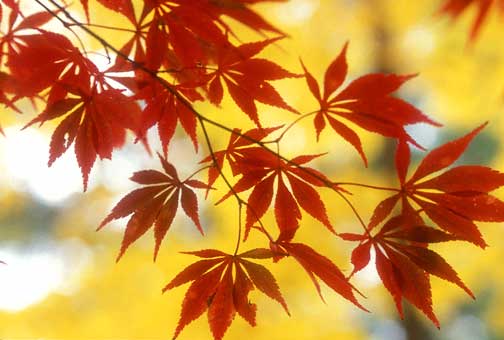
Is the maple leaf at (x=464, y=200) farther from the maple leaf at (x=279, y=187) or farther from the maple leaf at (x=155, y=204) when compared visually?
the maple leaf at (x=155, y=204)

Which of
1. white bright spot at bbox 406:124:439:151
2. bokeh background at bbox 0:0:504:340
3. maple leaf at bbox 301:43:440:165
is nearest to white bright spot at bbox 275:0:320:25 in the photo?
bokeh background at bbox 0:0:504:340

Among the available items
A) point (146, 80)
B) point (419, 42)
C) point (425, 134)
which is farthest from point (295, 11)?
point (146, 80)

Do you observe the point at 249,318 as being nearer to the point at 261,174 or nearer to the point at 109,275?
the point at 261,174

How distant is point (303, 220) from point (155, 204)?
5.44 feet

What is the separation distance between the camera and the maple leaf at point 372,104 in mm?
523

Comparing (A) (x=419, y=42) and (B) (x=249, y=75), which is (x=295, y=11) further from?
(B) (x=249, y=75)

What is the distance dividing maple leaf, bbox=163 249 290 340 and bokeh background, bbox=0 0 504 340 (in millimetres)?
1338

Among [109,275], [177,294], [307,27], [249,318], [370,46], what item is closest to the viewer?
[249,318]

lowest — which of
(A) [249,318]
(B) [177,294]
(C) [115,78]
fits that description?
(A) [249,318]

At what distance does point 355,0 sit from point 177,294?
1.66 meters

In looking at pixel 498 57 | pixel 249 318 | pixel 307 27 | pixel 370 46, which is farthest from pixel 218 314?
pixel 498 57

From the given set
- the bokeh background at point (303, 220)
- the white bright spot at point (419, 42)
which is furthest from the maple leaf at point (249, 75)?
the white bright spot at point (419, 42)

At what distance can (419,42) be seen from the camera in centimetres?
273

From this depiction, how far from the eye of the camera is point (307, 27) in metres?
2.50
